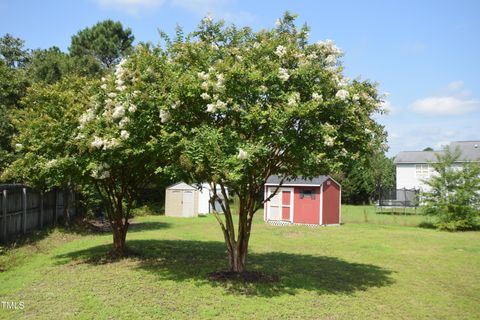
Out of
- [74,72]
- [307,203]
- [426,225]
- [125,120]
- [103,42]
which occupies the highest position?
[103,42]

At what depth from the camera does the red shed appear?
24953 millimetres

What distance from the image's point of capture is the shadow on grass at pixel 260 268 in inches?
372

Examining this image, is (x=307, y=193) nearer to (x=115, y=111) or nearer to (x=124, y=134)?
(x=124, y=134)

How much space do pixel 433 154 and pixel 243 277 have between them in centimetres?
3993

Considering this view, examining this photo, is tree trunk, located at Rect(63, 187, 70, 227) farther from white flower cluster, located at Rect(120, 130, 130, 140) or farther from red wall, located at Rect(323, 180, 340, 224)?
red wall, located at Rect(323, 180, 340, 224)

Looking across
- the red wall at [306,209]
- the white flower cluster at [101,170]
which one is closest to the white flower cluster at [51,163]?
the white flower cluster at [101,170]

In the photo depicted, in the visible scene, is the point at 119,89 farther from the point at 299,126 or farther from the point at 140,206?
the point at 140,206

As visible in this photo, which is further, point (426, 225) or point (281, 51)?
point (426, 225)

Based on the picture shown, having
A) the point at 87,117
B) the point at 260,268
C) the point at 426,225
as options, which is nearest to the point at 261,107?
the point at 87,117

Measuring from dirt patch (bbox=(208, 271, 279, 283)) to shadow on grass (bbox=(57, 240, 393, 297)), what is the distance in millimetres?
158

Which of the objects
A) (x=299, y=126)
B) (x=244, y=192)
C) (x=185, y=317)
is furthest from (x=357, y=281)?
(x=185, y=317)

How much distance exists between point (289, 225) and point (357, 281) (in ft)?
47.8

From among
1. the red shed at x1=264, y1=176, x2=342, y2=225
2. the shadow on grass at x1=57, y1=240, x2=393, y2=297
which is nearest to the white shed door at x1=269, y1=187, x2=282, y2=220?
the red shed at x1=264, y1=176, x2=342, y2=225

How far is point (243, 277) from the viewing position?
984 cm
